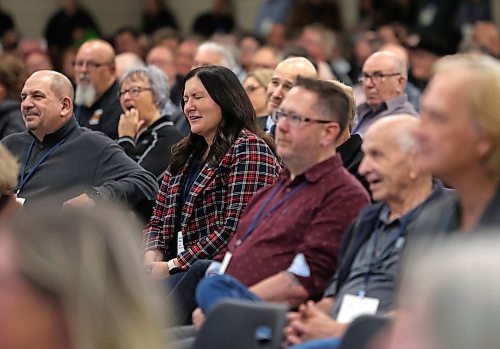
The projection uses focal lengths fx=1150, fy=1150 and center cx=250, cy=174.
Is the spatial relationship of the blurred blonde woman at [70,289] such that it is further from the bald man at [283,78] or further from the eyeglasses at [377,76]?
the eyeglasses at [377,76]

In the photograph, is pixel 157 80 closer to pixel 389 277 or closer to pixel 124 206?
pixel 124 206

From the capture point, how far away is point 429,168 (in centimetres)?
292

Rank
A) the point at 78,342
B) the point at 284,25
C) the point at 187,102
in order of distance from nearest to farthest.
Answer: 1. the point at 78,342
2. the point at 187,102
3. the point at 284,25

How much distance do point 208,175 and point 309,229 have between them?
1107mm

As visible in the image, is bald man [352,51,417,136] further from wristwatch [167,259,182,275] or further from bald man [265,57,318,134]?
wristwatch [167,259,182,275]

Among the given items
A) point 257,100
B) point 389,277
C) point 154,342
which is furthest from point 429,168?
point 257,100

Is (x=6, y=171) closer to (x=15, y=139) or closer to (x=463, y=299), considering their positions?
(x=15, y=139)

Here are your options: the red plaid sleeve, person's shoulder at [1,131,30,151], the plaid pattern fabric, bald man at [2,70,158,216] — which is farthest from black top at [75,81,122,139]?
the plaid pattern fabric

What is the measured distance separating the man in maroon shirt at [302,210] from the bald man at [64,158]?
4.31ft

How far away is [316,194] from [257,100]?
8.90 ft

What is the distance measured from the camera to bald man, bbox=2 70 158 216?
5207 millimetres

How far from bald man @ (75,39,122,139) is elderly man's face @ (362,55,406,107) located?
147 cm

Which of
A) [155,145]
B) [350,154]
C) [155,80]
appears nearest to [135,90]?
[155,80]

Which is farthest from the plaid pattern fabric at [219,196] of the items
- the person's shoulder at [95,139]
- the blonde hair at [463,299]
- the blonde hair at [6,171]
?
the blonde hair at [463,299]
